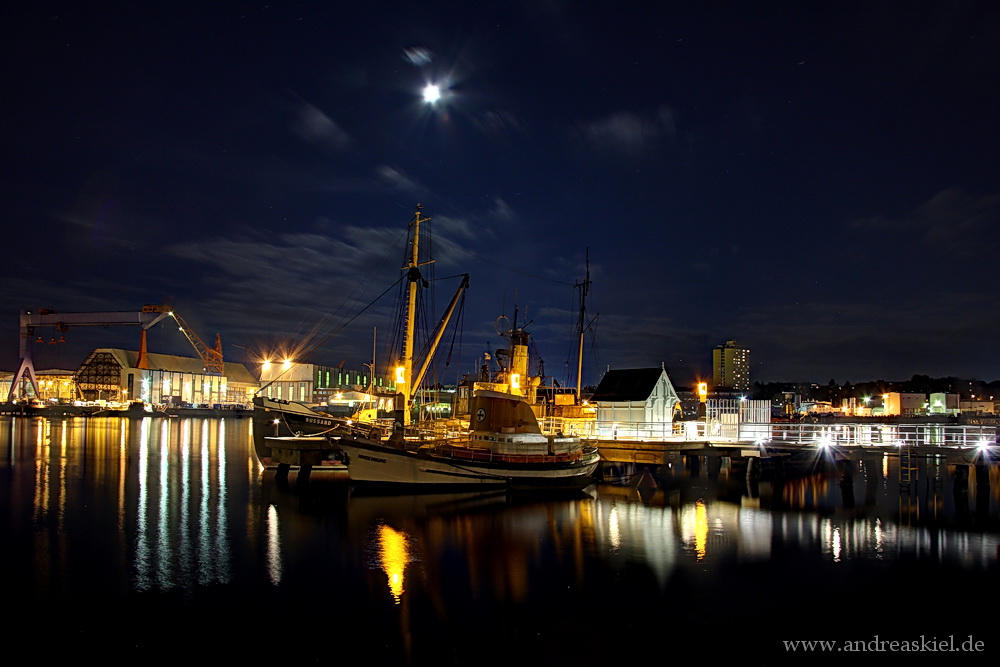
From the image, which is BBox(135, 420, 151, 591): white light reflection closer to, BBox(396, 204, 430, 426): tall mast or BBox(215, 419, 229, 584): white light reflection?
BBox(215, 419, 229, 584): white light reflection

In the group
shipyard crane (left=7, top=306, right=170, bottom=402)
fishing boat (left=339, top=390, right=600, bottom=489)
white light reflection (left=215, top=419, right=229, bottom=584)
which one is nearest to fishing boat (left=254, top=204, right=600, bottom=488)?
fishing boat (left=339, top=390, right=600, bottom=489)

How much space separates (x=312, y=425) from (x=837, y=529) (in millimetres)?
31631

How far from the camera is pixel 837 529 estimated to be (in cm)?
2686

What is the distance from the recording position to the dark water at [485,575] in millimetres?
14242

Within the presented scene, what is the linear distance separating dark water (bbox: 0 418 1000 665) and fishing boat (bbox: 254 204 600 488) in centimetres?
178

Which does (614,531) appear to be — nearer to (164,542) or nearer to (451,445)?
(451,445)

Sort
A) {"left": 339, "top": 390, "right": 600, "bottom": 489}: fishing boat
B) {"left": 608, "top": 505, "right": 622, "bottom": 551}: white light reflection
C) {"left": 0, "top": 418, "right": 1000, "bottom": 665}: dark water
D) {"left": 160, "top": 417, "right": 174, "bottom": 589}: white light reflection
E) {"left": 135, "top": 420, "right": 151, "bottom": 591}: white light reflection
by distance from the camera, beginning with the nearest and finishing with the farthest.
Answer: {"left": 0, "top": 418, "right": 1000, "bottom": 665}: dark water, {"left": 135, "top": 420, "right": 151, "bottom": 591}: white light reflection, {"left": 160, "top": 417, "right": 174, "bottom": 589}: white light reflection, {"left": 608, "top": 505, "right": 622, "bottom": 551}: white light reflection, {"left": 339, "top": 390, "right": 600, "bottom": 489}: fishing boat

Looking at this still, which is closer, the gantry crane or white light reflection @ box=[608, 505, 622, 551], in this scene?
white light reflection @ box=[608, 505, 622, 551]

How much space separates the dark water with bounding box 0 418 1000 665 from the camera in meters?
14.2

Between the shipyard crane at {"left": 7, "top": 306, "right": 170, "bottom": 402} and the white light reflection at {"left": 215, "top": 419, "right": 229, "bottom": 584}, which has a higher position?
the shipyard crane at {"left": 7, "top": 306, "right": 170, "bottom": 402}

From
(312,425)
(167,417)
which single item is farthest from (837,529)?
(167,417)

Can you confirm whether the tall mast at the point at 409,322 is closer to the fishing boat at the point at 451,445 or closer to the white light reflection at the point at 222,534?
the fishing boat at the point at 451,445

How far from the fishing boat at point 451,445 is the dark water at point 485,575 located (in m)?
1.78

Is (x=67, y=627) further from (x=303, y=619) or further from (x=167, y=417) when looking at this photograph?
(x=167, y=417)
